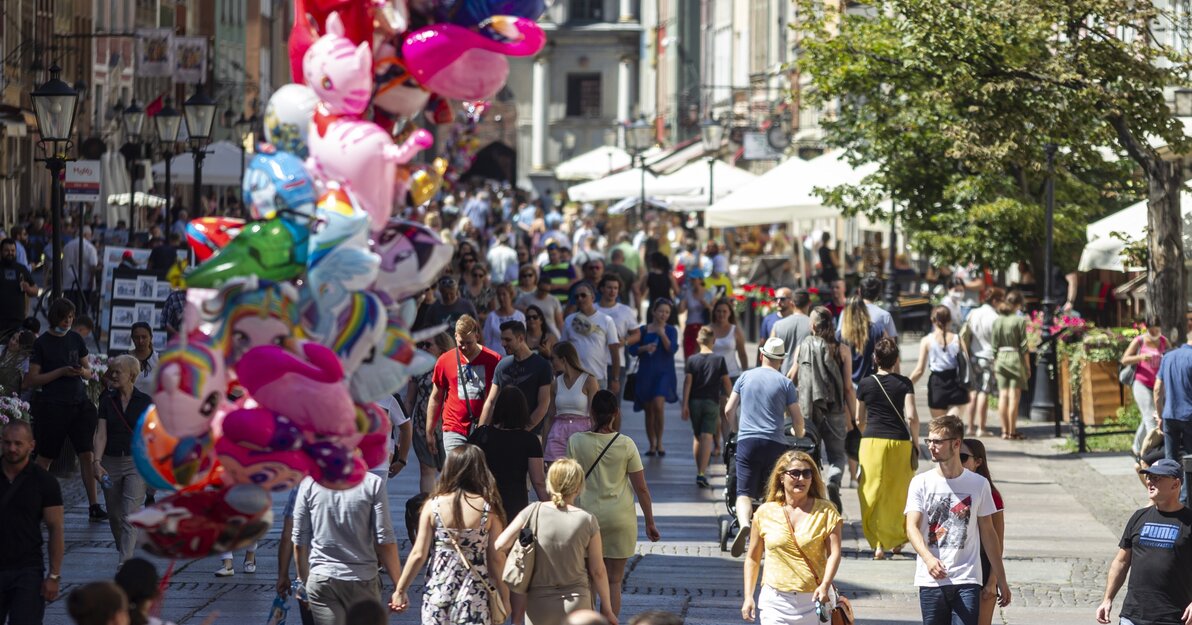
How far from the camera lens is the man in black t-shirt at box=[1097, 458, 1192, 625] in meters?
9.90

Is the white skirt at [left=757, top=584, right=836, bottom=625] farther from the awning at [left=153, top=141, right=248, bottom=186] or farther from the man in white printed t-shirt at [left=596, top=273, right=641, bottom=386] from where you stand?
the awning at [left=153, top=141, right=248, bottom=186]

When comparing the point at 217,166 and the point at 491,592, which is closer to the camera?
the point at 491,592

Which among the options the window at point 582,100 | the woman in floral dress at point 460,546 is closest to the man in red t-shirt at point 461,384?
the woman in floral dress at point 460,546

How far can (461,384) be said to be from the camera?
13.9m

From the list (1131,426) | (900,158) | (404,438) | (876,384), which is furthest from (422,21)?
(900,158)

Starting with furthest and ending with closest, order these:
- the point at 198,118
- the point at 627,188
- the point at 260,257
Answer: the point at 627,188
the point at 198,118
the point at 260,257

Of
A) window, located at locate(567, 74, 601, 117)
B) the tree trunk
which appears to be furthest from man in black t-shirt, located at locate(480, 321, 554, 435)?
window, located at locate(567, 74, 601, 117)

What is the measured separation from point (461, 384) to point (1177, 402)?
19.9 feet

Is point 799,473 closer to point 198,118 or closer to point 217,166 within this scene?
point 198,118

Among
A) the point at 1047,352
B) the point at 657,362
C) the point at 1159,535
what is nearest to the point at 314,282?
the point at 1159,535

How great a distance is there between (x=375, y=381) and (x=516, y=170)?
98829 millimetres

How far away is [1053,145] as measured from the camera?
22.4 meters

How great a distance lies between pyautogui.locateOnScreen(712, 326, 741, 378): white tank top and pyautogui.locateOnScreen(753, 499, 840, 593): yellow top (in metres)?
8.48

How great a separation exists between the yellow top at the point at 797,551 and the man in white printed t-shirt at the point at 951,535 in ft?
1.60
